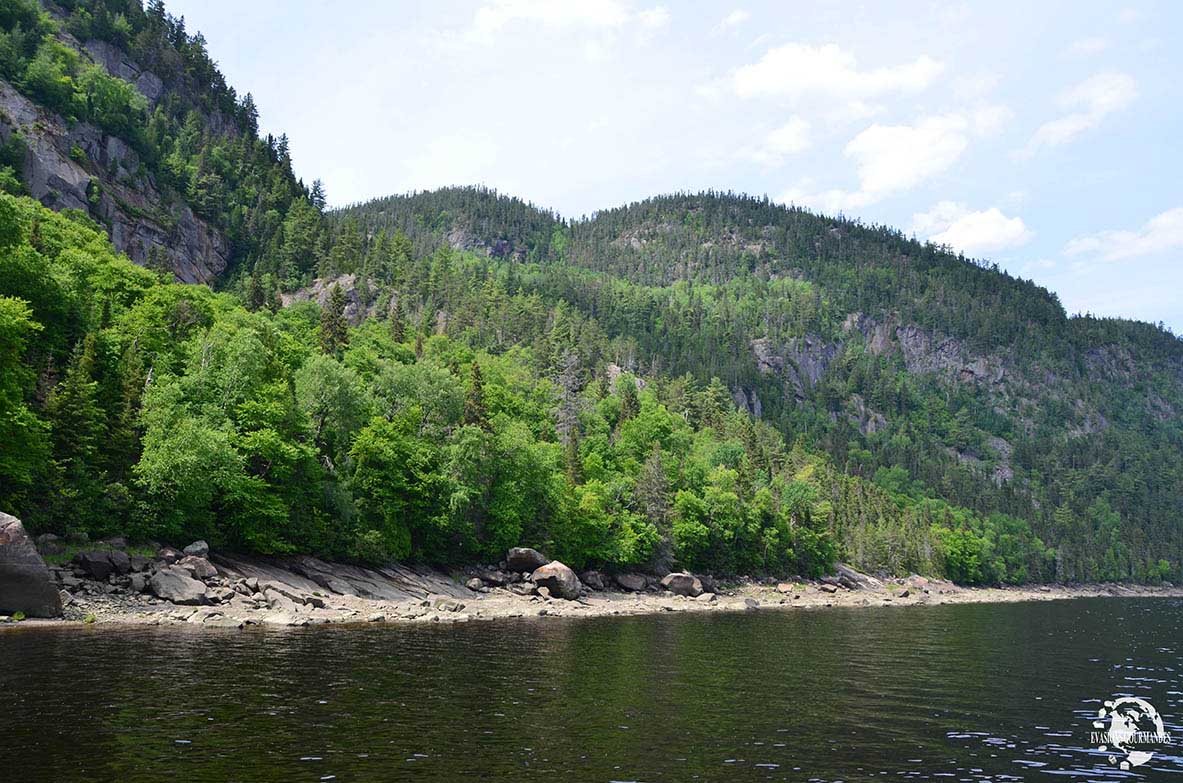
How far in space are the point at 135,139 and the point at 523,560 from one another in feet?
396

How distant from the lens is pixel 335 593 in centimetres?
6181

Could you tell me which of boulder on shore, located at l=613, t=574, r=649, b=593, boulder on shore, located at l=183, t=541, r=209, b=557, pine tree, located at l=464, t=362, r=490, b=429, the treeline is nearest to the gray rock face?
the treeline

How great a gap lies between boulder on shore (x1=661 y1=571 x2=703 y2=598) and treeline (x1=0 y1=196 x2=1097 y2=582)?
427 centimetres

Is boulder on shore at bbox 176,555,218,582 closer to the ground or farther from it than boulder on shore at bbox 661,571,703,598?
farther from it

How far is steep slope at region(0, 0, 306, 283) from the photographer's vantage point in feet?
403

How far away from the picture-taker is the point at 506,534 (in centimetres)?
8381

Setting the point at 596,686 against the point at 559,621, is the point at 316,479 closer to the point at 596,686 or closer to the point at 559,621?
the point at 559,621

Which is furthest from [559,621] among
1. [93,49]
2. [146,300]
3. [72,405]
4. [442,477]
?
[93,49]

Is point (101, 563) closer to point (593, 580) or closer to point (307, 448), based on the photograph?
point (307, 448)

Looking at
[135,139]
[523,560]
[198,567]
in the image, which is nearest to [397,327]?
[135,139]

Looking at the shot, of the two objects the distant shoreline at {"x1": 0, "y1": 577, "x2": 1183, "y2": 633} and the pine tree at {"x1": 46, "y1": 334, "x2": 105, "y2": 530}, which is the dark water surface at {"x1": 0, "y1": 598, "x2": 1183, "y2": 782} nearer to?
the distant shoreline at {"x1": 0, "y1": 577, "x2": 1183, "y2": 633}

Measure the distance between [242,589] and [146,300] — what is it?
37.3 m

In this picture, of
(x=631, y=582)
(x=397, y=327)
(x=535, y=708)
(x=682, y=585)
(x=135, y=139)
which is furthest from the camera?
(x=135, y=139)

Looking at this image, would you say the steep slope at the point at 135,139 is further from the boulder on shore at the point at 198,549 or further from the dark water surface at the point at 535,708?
the dark water surface at the point at 535,708
